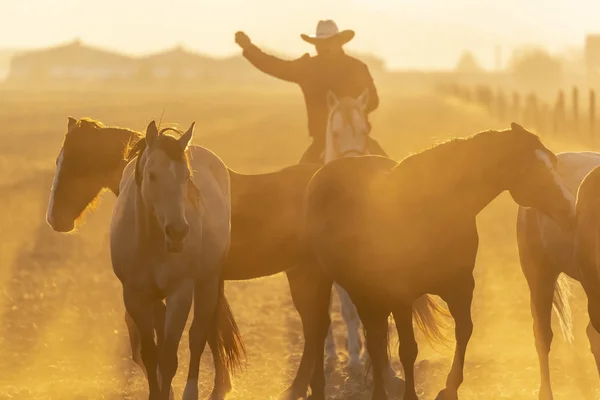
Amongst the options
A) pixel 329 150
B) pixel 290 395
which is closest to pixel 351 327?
pixel 290 395

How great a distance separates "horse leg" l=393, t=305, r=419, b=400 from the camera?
705 centimetres

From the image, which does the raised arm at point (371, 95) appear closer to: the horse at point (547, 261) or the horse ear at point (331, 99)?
the horse ear at point (331, 99)

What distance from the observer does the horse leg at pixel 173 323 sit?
6.91m

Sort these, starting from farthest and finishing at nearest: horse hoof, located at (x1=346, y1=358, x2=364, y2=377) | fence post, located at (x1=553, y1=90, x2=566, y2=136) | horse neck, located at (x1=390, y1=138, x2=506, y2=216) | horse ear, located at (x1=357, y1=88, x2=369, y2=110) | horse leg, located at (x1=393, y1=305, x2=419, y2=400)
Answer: fence post, located at (x1=553, y1=90, x2=566, y2=136) < horse ear, located at (x1=357, y1=88, x2=369, y2=110) < horse hoof, located at (x1=346, y1=358, x2=364, y2=377) < horse leg, located at (x1=393, y1=305, x2=419, y2=400) < horse neck, located at (x1=390, y1=138, x2=506, y2=216)

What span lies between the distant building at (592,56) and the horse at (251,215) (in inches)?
5563

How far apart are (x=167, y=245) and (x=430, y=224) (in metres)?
1.68

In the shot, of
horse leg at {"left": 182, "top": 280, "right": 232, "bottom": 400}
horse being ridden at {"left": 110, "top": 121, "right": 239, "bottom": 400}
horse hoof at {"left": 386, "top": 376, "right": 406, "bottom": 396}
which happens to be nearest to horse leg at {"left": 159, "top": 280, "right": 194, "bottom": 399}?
horse being ridden at {"left": 110, "top": 121, "right": 239, "bottom": 400}

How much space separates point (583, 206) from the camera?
664 cm

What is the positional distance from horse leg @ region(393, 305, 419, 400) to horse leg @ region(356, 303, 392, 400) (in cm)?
14

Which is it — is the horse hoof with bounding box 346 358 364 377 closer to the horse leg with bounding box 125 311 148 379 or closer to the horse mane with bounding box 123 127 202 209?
the horse leg with bounding box 125 311 148 379

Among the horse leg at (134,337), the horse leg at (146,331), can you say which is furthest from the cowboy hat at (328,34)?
the horse leg at (146,331)

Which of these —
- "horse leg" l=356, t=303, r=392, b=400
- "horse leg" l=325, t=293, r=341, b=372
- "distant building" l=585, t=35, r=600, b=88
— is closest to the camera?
"horse leg" l=356, t=303, r=392, b=400

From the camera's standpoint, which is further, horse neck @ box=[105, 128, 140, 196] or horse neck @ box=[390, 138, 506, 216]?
horse neck @ box=[105, 128, 140, 196]

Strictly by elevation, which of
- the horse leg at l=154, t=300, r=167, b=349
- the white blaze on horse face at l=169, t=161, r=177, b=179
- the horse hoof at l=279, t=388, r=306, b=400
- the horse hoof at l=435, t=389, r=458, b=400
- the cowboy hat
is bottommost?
the horse hoof at l=279, t=388, r=306, b=400
